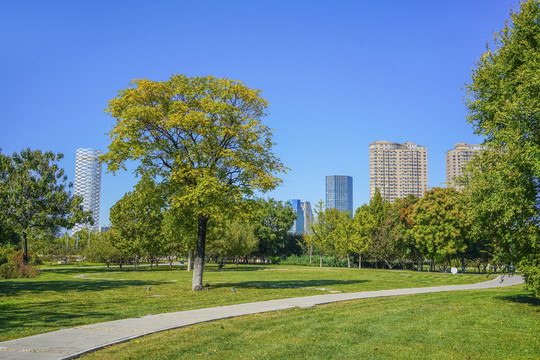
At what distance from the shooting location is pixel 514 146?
14.0 metres

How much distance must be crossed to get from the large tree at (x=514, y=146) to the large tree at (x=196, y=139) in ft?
32.1

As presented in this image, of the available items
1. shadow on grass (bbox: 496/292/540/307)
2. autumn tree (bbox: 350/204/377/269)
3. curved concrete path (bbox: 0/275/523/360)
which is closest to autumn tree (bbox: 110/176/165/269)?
autumn tree (bbox: 350/204/377/269)

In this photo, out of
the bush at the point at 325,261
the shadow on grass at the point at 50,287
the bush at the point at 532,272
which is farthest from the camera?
the bush at the point at 325,261

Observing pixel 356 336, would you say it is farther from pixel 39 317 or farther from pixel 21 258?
pixel 21 258

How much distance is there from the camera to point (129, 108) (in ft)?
66.0

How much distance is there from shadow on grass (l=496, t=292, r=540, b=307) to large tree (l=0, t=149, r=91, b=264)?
41.0 m

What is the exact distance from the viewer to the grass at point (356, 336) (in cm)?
835

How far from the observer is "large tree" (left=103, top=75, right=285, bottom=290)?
20.5 m

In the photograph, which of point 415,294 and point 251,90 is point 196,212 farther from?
point 415,294

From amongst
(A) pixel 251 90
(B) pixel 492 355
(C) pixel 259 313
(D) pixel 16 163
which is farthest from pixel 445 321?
(D) pixel 16 163

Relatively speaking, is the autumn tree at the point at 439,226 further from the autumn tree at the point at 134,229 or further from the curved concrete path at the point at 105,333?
the curved concrete path at the point at 105,333

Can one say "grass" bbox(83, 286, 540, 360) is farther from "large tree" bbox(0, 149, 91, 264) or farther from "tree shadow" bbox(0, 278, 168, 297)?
"large tree" bbox(0, 149, 91, 264)

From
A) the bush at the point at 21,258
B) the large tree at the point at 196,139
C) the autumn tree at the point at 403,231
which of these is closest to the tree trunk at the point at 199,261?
the large tree at the point at 196,139

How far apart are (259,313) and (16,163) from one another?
141 feet
